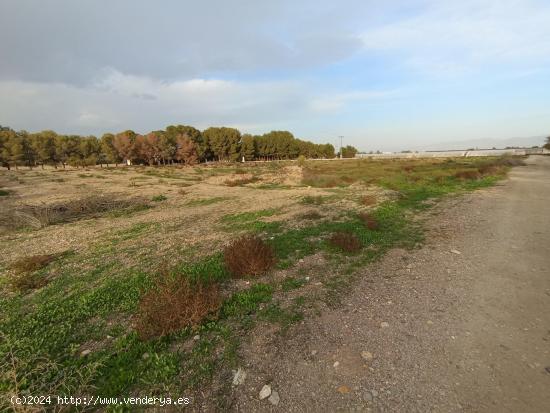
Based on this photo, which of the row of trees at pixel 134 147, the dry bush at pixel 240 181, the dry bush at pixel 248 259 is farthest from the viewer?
the row of trees at pixel 134 147

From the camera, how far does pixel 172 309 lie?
18.0 feet

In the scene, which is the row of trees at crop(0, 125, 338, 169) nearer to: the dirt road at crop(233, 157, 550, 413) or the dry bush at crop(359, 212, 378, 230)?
the dry bush at crop(359, 212, 378, 230)

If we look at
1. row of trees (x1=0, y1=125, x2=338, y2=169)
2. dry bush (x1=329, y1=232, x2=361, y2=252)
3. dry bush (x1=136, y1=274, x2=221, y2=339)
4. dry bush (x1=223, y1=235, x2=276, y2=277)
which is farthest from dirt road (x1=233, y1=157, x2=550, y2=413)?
row of trees (x1=0, y1=125, x2=338, y2=169)

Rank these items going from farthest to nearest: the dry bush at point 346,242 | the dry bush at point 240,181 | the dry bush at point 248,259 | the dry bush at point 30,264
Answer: the dry bush at point 240,181
the dry bush at point 346,242
the dry bush at point 30,264
the dry bush at point 248,259

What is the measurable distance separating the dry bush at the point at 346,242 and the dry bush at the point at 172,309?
470 centimetres

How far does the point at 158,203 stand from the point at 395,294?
697 inches

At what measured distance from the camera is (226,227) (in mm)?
12969

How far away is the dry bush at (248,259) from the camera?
7721 mm

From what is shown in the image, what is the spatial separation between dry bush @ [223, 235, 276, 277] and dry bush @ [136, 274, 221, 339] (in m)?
1.67

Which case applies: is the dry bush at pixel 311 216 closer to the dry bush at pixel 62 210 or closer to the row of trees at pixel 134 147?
the dry bush at pixel 62 210

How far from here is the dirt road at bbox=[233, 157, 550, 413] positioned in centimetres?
381

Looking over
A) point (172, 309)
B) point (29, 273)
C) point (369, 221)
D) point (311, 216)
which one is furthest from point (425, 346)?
point (29, 273)

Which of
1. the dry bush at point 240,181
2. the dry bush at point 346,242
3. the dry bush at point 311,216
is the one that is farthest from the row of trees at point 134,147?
the dry bush at point 346,242

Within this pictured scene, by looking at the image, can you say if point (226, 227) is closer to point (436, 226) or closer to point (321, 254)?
point (321, 254)
